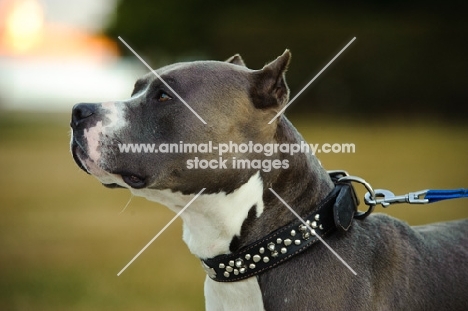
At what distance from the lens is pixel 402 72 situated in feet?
96.8

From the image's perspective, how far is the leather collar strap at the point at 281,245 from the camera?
11.0ft

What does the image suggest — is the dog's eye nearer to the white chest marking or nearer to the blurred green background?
the white chest marking

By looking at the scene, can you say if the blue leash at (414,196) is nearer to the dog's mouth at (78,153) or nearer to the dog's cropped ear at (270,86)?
the dog's cropped ear at (270,86)

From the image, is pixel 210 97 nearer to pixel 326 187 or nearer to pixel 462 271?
pixel 326 187

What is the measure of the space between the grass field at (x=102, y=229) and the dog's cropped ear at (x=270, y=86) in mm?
2649

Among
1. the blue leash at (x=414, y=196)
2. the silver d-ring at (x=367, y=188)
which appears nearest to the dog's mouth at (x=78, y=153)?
the silver d-ring at (x=367, y=188)

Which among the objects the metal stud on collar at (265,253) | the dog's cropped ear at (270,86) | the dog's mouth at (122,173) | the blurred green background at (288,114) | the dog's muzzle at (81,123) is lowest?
the blurred green background at (288,114)

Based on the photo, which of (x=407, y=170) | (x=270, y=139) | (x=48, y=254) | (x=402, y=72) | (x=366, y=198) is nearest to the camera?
(x=270, y=139)

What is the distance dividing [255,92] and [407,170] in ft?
38.5

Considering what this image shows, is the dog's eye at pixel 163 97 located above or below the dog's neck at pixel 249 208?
above

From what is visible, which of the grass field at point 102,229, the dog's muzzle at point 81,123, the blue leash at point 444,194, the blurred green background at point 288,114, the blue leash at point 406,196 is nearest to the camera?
the dog's muzzle at point 81,123

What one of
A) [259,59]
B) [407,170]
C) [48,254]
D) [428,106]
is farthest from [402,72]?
[48,254]

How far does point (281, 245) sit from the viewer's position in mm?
3371

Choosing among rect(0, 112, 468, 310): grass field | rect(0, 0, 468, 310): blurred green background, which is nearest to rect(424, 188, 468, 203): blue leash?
rect(0, 0, 468, 310): blurred green background
